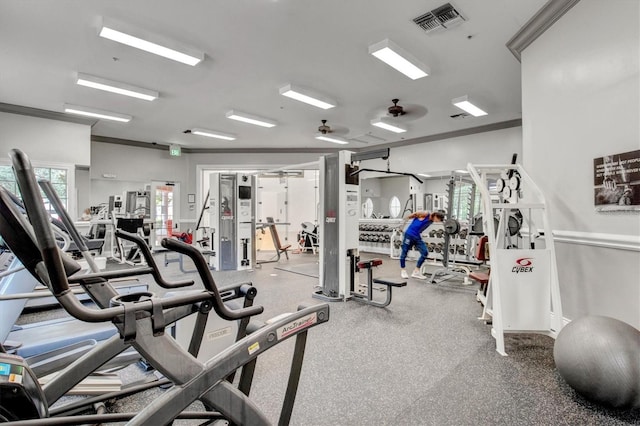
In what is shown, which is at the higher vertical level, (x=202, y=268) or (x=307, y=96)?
(x=307, y=96)

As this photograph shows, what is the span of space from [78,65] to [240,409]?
226 inches

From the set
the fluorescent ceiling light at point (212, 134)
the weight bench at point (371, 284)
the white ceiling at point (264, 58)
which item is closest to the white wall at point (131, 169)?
the white ceiling at point (264, 58)

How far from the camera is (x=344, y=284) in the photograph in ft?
14.9

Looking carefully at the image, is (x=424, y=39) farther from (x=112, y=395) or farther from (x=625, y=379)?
(x=112, y=395)

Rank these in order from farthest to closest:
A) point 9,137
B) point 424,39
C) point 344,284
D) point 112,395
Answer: point 9,137 < point 344,284 < point 424,39 < point 112,395

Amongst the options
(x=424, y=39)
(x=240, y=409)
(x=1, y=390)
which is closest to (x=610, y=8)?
(x=424, y=39)

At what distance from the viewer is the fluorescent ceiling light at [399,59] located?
4.20 meters

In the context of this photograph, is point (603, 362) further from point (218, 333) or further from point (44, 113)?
point (44, 113)

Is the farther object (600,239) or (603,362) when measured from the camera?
(600,239)

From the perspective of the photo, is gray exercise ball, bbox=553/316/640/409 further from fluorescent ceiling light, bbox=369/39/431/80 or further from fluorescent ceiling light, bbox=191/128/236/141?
fluorescent ceiling light, bbox=191/128/236/141

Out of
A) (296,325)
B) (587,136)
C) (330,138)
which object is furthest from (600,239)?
(330,138)

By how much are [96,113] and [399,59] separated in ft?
20.5

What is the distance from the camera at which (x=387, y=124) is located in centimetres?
778

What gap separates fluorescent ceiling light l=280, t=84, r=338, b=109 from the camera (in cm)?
571
